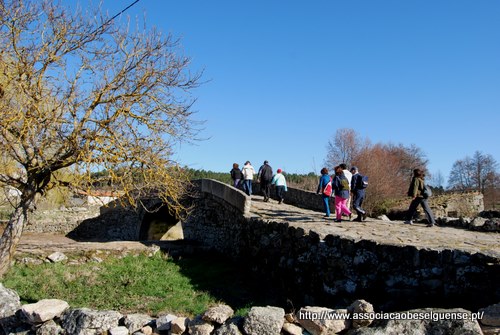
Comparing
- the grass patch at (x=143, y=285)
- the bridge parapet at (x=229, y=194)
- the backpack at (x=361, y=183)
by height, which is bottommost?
the grass patch at (x=143, y=285)

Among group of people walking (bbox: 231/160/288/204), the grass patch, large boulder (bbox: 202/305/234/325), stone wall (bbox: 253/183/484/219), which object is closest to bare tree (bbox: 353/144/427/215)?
stone wall (bbox: 253/183/484/219)

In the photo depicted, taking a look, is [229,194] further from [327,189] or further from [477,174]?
[477,174]

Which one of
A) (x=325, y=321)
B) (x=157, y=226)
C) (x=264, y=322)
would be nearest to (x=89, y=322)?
(x=264, y=322)

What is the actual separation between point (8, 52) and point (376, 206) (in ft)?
61.8

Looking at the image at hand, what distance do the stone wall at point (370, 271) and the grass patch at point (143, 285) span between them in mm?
754

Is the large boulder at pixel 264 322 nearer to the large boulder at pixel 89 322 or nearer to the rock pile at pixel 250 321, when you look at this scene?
the rock pile at pixel 250 321

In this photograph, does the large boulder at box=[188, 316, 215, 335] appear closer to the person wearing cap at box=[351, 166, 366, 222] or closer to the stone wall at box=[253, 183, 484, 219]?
the person wearing cap at box=[351, 166, 366, 222]

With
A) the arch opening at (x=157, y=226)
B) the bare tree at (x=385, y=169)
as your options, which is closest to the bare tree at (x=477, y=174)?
the bare tree at (x=385, y=169)

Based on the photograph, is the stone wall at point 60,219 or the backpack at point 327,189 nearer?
the backpack at point 327,189

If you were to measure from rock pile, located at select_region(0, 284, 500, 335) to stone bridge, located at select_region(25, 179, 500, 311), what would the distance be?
5.58ft

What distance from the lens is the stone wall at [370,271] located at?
552cm

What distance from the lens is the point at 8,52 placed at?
913 cm

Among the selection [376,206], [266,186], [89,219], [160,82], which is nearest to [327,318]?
[160,82]

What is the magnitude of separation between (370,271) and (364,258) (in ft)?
0.73
